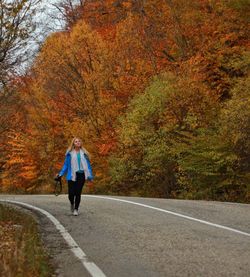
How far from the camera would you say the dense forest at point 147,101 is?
17922 mm

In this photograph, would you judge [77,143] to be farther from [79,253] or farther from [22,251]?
[22,251]

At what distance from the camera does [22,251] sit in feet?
22.0

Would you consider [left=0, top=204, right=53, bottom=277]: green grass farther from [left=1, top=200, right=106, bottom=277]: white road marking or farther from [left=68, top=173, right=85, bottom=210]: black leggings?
[left=68, top=173, right=85, bottom=210]: black leggings

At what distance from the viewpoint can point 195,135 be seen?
1981 centimetres

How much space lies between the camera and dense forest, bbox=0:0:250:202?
17922 mm

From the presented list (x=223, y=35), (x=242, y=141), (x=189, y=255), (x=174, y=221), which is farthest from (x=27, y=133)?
(x=189, y=255)

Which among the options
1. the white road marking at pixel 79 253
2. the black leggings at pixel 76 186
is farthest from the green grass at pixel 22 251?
the black leggings at pixel 76 186

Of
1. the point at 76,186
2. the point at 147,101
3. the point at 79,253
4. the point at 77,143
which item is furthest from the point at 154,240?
the point at 147,101

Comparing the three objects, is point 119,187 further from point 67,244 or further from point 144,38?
point 67,244

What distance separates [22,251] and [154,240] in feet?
7.39

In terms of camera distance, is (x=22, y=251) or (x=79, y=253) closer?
(x=22, y=251)

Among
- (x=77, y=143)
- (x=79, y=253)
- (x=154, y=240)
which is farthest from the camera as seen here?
(x=77, y=143)

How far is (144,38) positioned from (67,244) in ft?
66.3

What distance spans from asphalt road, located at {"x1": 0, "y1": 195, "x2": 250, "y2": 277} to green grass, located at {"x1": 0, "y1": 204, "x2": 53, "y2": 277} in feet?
0.66
